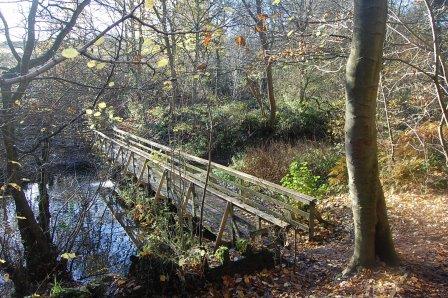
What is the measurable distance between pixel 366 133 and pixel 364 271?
69.1 inches

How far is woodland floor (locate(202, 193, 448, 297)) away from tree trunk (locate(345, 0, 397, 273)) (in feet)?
1.01

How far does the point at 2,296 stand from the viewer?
6.92m

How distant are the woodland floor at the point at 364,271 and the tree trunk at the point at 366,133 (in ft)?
1.01

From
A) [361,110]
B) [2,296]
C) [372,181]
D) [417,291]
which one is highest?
[361,110]

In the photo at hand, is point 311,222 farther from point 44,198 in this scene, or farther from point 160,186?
point 44,198

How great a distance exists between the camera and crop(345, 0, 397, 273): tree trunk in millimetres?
4207

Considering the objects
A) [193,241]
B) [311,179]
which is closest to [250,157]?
[311,179]

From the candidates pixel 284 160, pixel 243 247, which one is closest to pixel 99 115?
pixel 243 247

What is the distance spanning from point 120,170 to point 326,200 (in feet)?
18.1

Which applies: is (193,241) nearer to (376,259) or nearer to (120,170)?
(376,259)

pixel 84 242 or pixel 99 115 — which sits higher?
pixel 99 115

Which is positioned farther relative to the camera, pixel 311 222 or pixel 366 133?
pixel 311 222

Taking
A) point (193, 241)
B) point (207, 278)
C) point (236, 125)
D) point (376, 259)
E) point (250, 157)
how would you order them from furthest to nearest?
point (236, 125) < point (250, 157) < point (193, 241) < point (207, 278) < point (376, 259)

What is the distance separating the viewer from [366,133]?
4422 millimetres
